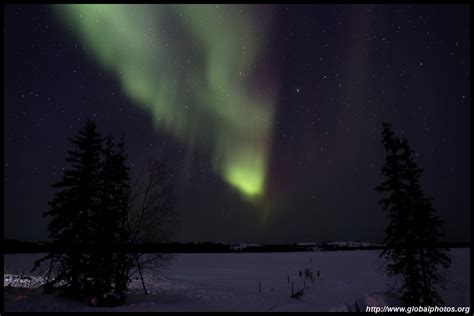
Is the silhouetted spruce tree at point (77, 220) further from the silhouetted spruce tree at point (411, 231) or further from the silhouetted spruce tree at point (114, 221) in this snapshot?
the silhouetted spruce tree at point (411, 231)

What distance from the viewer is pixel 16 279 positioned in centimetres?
2725

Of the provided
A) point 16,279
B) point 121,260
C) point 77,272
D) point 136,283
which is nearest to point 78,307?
point 77,272

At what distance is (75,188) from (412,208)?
21.7 meters

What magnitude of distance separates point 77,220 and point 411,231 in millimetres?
21166

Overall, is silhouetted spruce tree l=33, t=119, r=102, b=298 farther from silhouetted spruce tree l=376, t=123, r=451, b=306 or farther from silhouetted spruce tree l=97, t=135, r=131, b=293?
silhouetted spruce tree l=376, t=123, r=451, b=306

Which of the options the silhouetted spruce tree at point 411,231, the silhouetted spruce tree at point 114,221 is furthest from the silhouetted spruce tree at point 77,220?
the silhouetted spruce tree at point 411,231

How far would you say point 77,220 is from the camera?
21344mm

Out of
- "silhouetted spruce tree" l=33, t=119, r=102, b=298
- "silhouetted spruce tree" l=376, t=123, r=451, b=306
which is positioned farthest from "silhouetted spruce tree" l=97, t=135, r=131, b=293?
"silhouetted spruce tree" l=376, t=123, r=451, b=306

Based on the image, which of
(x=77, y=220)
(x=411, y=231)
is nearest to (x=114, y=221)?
(x=77, y=220)

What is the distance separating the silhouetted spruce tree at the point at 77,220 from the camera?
20.4 metres

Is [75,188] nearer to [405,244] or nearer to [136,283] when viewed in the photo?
[136,283]

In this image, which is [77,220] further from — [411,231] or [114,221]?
[411,231]

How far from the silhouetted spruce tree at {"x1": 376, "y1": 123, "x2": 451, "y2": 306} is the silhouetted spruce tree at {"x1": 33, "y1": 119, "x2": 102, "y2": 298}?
18.7 metres
